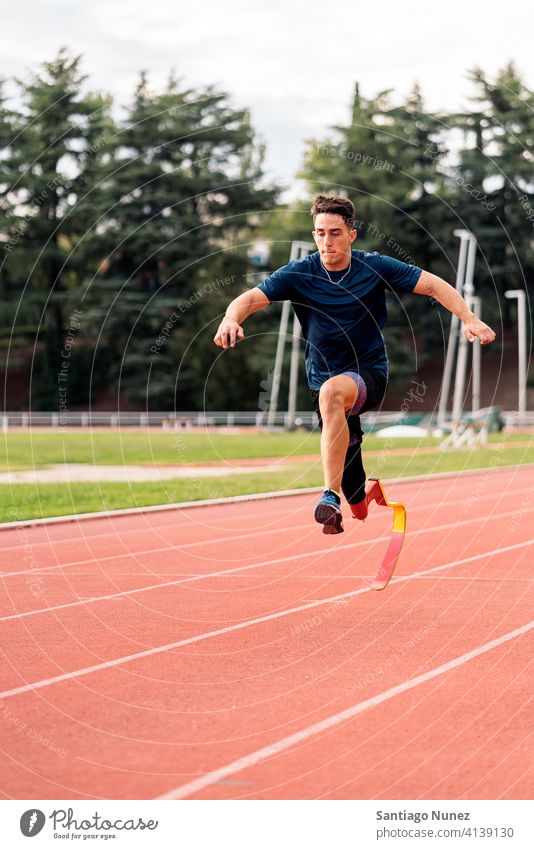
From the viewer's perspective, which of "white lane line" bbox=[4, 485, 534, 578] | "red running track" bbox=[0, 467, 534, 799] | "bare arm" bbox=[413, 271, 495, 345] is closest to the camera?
"red running track" bbox=[0, 467, 534, 799]

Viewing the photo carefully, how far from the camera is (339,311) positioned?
7.82 meters

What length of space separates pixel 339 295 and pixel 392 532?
1.91 m

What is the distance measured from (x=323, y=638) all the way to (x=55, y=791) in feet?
10.8

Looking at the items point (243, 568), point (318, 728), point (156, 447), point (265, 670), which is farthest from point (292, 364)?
point (318, 728)

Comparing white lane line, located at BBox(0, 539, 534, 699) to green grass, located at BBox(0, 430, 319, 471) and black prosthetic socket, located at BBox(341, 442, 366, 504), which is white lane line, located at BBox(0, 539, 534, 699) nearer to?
black prosthetic socket, located at BBox(341, 442, 366, 504)

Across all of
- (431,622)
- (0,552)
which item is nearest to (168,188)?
(0,552)

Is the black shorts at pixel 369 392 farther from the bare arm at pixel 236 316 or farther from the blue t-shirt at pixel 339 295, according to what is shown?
the bare arm at pixel 236 316

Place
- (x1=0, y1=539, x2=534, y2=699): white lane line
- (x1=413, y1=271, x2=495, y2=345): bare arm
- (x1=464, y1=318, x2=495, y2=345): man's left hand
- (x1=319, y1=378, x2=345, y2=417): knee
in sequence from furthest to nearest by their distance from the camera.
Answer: (x1=319, y1=378, x2=345, y2=417): knee, (x1=413, y1=271, x2=495, y2=345): bare arm, (x1=464, y1=318, x2=495, y2=345): man's left hand, (x1=0, y1=539, x2=534, y2=699): white lane line

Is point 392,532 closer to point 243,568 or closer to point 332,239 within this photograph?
point 332,239

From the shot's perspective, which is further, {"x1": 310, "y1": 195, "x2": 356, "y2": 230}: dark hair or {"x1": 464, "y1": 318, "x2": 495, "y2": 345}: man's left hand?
{"x1": 310, "y1": 195, "x2": 356, "y2": 230}: dark hair

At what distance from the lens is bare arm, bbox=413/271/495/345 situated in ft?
24.0

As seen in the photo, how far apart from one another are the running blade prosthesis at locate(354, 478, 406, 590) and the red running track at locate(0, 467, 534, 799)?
221 millimetres

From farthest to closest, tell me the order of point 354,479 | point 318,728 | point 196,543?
point 196,543 < point 354,479 < point 318,728

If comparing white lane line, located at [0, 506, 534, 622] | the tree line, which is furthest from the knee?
the tree line
